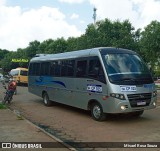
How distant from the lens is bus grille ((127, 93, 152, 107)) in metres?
10.5

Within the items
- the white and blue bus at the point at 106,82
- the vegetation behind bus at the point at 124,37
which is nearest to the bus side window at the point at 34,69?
the white and blue bus at the point at 106,82

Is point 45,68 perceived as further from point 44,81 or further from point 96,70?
point 96,70

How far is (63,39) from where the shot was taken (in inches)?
2271

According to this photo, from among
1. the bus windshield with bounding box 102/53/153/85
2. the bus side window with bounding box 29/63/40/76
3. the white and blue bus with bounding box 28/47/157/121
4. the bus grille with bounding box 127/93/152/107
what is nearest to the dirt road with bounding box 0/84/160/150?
the white and blue bus with bounding box 28/47/157/121

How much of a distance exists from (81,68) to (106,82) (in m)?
2.09

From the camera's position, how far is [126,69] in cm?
1101

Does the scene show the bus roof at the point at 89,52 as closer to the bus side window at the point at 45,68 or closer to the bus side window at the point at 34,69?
the bus side window at the point at 45,68

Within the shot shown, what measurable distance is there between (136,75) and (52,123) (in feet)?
Answer: 11.6

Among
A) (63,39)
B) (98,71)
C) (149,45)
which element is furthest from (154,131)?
(63,39)

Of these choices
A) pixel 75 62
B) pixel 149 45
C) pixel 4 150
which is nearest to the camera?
pixel 4 150

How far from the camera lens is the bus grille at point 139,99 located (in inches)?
412

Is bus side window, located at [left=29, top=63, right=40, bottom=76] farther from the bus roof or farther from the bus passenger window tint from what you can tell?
the bus passenger window tint

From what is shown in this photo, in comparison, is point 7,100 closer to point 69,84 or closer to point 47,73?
point 47,73

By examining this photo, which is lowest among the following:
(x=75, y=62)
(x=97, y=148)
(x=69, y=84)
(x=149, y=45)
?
(x=97, y=148)
